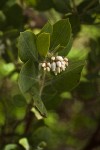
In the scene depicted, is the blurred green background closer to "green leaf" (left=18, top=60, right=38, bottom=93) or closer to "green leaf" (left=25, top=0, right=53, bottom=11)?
"green leaf" (left=25, top=0, right=53, bottom=11)

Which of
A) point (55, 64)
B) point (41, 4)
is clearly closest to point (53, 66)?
point (55, 64)

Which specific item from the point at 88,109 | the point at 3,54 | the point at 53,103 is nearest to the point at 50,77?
the point at 53,103

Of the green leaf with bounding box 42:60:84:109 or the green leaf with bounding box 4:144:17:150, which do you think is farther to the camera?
the green leaf with bounding box 4:144:17:150

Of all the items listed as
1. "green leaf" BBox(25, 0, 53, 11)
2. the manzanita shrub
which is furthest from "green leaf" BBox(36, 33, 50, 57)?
"green leaf" BBox(25, 0, 53, 11)

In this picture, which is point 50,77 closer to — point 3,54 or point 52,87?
point 52,87

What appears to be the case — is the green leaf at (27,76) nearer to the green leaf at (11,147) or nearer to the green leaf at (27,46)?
the green leaf at (27,46)

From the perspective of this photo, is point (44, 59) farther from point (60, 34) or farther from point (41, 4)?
point (41, 4)

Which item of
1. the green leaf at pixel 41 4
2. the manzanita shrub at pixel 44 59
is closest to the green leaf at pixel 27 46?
the manzanita shrub at pixel 44 59
